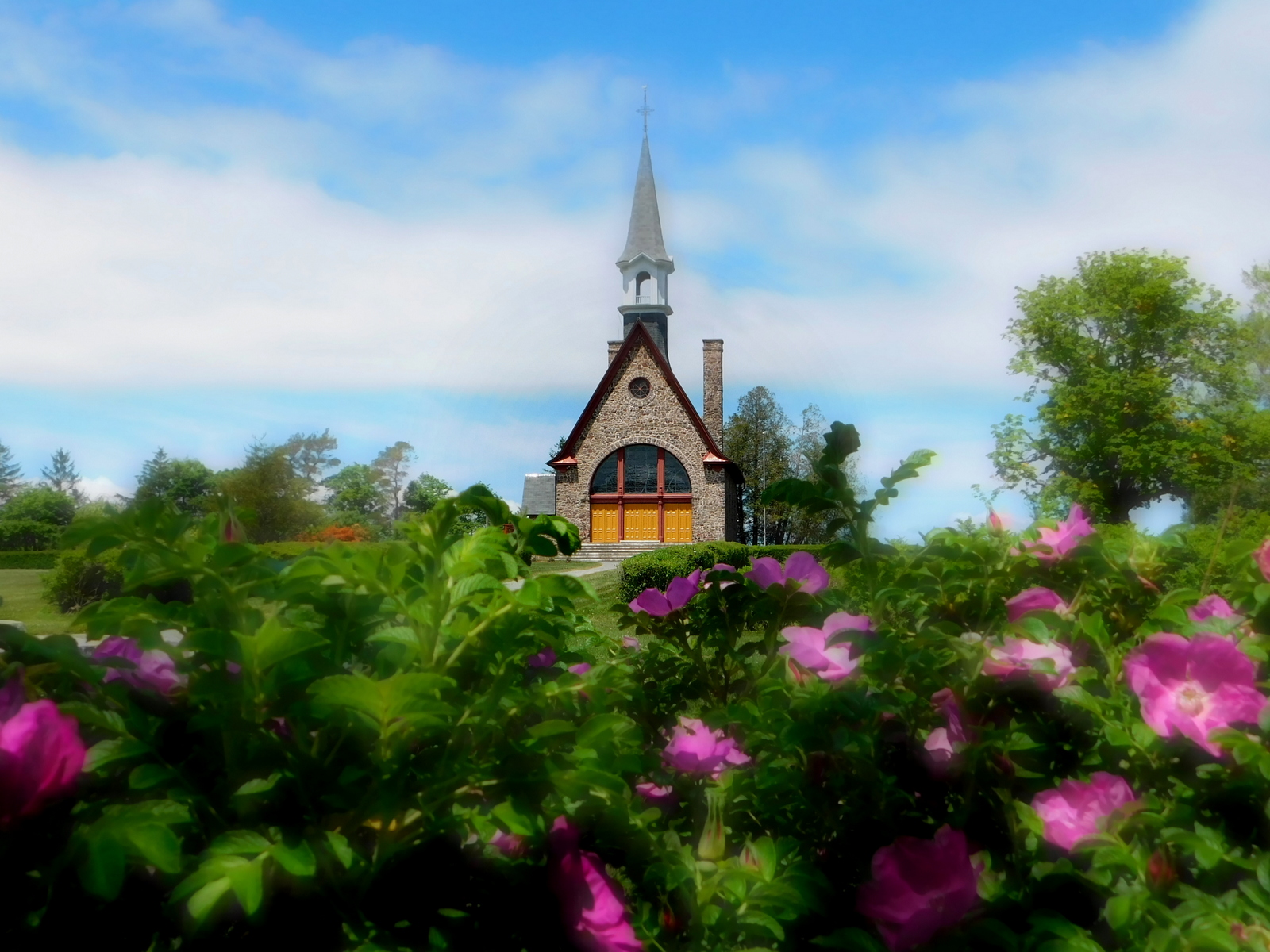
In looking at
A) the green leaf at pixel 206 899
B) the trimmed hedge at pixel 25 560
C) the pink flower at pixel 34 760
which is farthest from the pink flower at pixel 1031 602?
the trimmed hedge at pixel 25 560

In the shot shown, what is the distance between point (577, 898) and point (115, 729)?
55cm

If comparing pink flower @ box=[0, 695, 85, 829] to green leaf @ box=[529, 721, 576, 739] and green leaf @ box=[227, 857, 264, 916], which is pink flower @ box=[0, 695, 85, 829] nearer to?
green leaf @ box=[227, 857, 264, 916]

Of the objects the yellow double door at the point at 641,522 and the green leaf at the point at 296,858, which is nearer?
the green leaf at the point at 296,858

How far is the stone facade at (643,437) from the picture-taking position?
105 ft

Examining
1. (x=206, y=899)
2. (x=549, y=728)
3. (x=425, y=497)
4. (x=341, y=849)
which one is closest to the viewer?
(x=206, y=899)

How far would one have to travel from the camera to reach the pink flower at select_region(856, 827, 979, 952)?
1202mm

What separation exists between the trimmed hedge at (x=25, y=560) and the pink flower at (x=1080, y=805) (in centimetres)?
3565

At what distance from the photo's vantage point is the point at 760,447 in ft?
146

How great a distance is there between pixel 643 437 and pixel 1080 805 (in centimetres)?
3100

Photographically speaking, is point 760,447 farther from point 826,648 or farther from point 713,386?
point 826,648

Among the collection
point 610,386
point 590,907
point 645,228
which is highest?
point 645,228

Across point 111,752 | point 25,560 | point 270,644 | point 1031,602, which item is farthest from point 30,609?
point 1031,602

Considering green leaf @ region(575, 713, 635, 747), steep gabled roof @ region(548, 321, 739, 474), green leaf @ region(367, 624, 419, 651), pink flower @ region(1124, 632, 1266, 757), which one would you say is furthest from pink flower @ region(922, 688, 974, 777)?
steep gabled roof @ region(548, 321, 739, 474)

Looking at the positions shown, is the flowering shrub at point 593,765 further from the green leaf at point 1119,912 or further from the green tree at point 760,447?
the green tree at point 760,447
